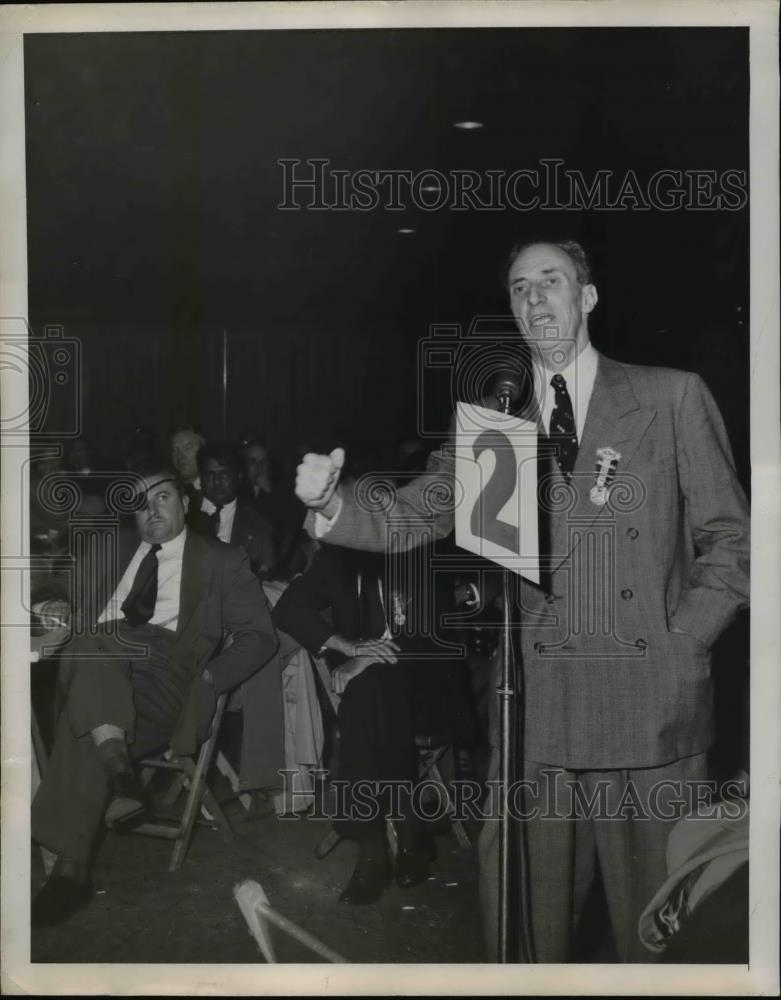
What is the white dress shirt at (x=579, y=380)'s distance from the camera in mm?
2854

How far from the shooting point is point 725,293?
9.41 feet

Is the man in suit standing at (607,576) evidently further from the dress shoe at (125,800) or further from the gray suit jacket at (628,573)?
the dress shoe at (125,800)

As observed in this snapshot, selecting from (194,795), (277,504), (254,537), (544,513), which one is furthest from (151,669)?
(544,513)

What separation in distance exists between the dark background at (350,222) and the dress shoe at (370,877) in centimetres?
112

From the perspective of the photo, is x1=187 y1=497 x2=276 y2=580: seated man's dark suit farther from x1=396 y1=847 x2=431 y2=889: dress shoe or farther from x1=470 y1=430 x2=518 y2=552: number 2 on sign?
x1=396 y1=847 x2=431 y2=889: dress shoe

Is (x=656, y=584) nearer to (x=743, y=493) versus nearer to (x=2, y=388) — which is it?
(x=743, y=493)

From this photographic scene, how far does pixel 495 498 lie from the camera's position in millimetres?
2852

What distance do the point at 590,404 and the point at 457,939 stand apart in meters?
1.51

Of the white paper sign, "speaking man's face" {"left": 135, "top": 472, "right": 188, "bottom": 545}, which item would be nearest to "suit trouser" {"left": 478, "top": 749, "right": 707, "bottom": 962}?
the white paper sign

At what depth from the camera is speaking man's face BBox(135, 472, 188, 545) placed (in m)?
2.87

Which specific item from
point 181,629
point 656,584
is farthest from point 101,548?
point 656,584

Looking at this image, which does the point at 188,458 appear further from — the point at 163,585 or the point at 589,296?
the point at 589,296

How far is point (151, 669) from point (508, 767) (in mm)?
1011

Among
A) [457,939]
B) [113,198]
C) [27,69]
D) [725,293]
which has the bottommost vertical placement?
[457,939]
